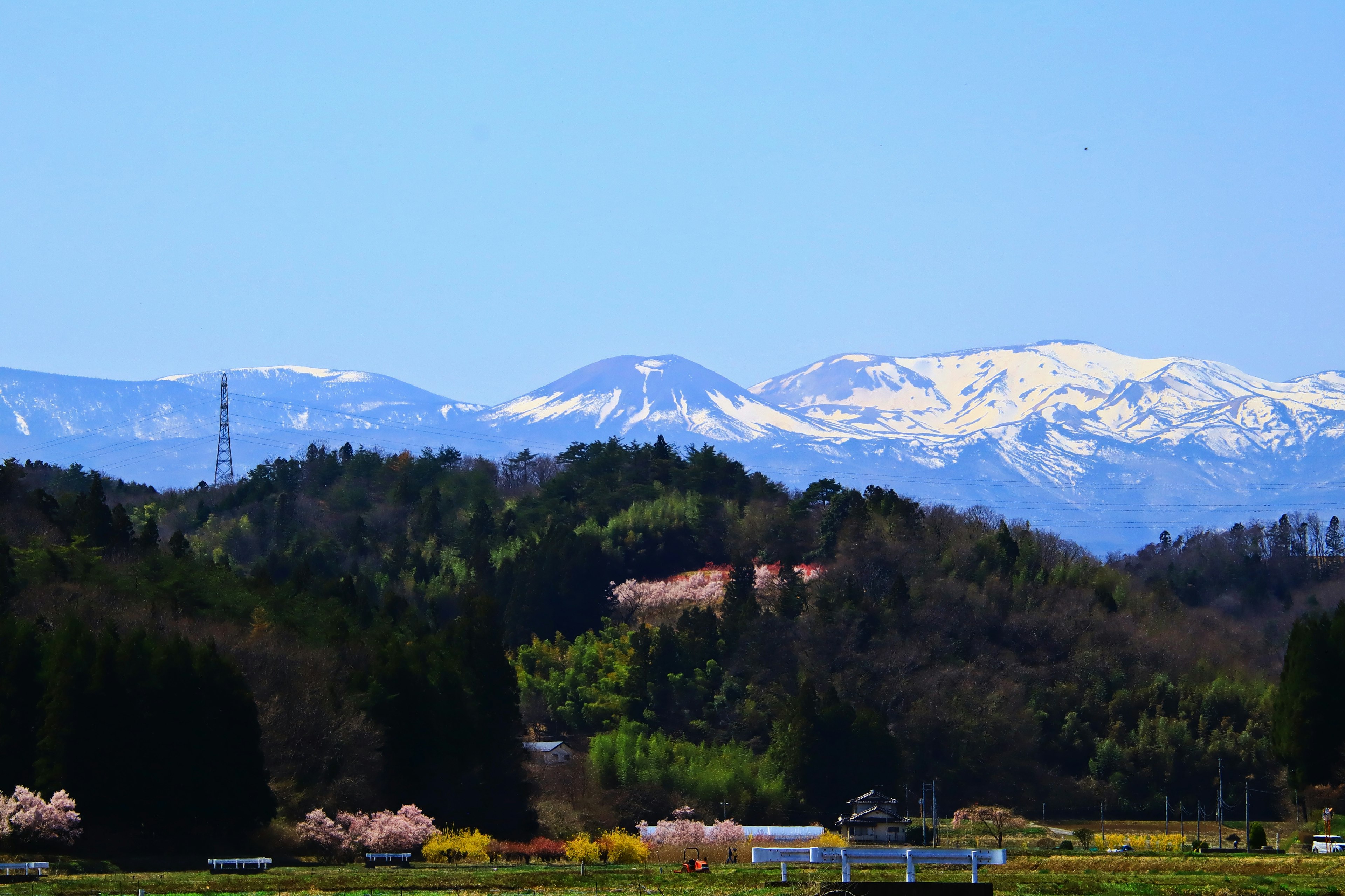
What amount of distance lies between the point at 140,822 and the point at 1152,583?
3450 inches

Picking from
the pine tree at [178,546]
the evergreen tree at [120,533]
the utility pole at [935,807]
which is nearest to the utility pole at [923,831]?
the utility pole at [935,807]

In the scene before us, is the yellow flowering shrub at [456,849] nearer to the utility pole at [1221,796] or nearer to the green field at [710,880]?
the green field at [710,880]

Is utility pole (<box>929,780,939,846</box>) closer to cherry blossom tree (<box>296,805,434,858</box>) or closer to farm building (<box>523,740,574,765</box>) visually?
farm building (<box>523,740,574,765</box>)

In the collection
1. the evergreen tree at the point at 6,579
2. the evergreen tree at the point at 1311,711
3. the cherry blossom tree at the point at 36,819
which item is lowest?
the cherry blossom tree at the point at 36,819

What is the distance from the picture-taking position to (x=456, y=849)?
53.5m

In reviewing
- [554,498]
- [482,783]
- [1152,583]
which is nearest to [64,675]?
[482,783]

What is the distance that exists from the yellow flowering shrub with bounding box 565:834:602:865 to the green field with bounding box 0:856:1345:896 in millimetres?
1718

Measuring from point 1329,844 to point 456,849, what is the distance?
25945 millimetres

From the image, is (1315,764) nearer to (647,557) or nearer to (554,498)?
(647,557)

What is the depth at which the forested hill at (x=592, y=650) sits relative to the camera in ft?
178

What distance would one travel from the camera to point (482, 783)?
222 ft

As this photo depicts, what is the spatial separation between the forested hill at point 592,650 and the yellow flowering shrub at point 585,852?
30.7 feet

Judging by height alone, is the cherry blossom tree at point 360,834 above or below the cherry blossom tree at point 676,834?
above

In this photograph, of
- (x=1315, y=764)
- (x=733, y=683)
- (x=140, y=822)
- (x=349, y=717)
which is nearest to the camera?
(x=140, y=822)
